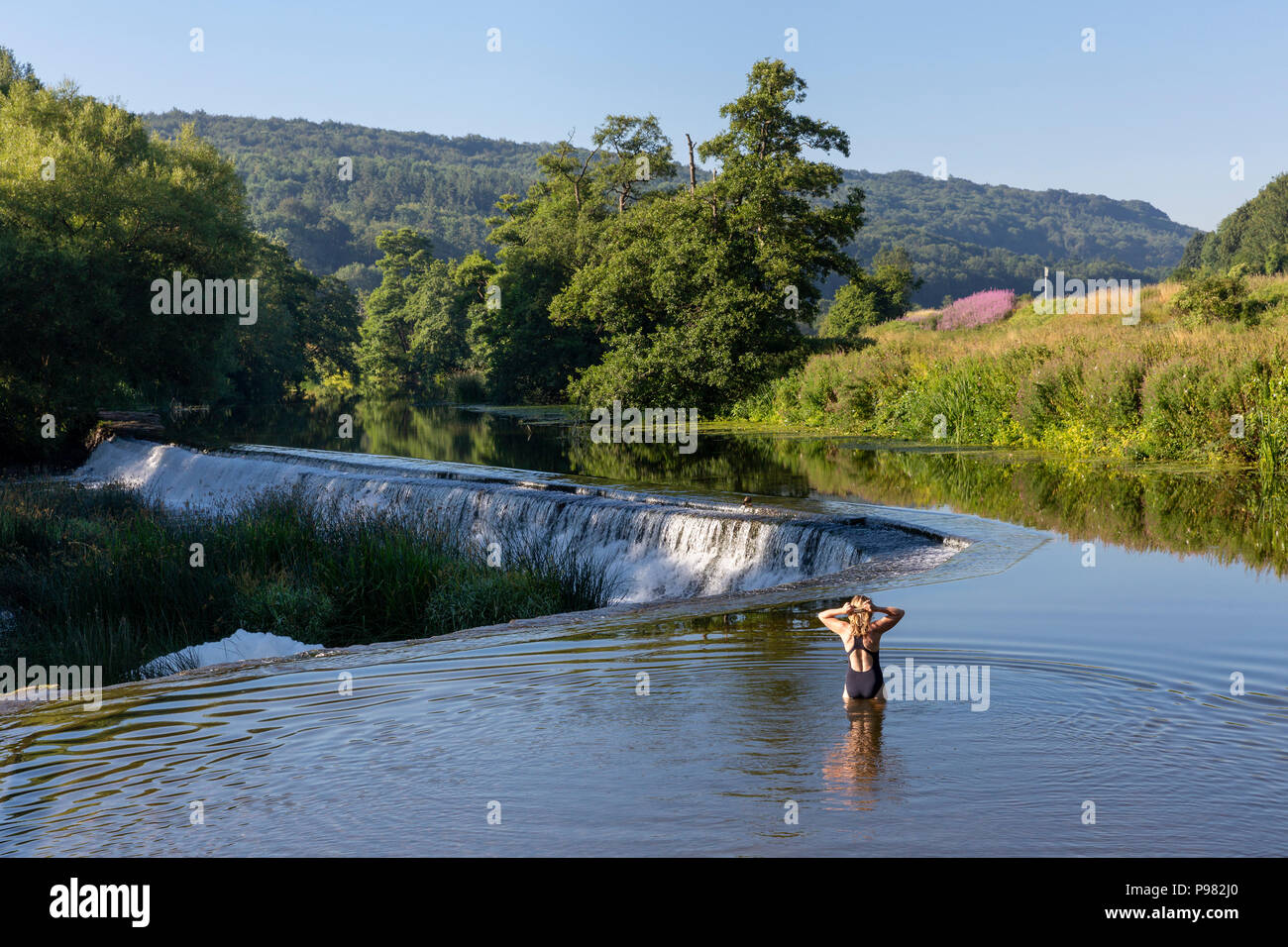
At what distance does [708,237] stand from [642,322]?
142 inches

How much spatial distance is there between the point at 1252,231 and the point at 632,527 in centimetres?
9834

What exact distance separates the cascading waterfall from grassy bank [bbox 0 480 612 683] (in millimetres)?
1145

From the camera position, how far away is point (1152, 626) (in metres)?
7.93

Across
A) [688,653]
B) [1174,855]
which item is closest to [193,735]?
[688,653]

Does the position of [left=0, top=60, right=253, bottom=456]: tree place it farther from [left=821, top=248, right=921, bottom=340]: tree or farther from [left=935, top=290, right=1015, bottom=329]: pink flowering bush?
[left=821, top=248, right=921, bottom=340]: tree

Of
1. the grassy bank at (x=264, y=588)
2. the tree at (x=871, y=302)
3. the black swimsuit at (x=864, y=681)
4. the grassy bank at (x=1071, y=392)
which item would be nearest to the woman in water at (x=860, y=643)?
the black swimsuit at (x=864, y=681)

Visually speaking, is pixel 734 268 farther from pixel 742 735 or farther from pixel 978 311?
pixel 742 735

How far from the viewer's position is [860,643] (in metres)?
5.87

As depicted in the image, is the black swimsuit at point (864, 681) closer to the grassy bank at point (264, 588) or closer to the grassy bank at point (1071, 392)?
the grassy bank at point (264, 588)

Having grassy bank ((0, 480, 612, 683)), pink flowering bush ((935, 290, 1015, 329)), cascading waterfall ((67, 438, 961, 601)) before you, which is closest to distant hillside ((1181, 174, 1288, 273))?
pink flowering bush ((935, 290, 1015, 329))

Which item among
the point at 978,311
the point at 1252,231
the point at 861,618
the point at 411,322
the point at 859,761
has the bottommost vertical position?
the point at 859,761

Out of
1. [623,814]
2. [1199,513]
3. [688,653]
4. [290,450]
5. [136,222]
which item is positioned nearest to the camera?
[623,814]

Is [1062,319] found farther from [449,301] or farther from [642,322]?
[449,301]

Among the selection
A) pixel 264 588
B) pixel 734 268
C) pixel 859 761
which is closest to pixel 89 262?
pixel 734 268
